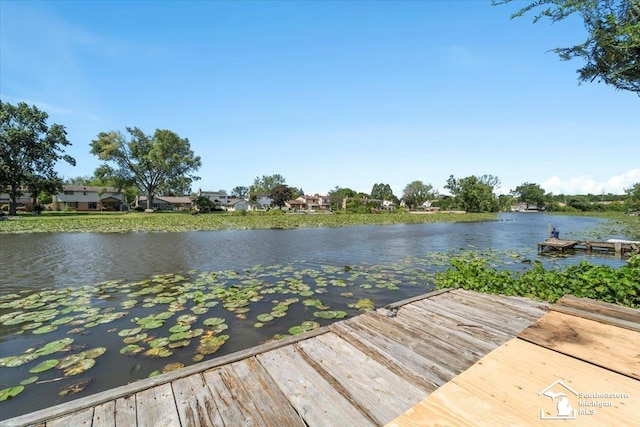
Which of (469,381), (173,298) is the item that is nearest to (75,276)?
(173,298)

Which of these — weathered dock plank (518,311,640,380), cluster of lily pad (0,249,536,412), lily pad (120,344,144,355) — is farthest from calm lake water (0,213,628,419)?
weathered dock plank (518,311,640,380)

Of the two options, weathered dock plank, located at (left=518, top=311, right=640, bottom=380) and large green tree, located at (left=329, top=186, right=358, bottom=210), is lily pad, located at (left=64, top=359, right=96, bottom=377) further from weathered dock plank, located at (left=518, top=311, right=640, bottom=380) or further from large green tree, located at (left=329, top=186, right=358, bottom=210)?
large green tree, located at (left=329, top=186, right=358, bottom=210)

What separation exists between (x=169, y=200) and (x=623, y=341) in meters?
80.5

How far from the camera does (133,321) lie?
5816 mm

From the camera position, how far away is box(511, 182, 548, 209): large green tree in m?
107

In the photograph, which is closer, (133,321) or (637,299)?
(637,299)

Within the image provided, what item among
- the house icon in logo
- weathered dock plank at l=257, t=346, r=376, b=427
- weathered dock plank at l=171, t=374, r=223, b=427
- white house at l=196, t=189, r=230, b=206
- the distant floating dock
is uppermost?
white house at l=196, t=189, r=230, b=206

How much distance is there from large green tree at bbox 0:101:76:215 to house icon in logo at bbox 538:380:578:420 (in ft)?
167

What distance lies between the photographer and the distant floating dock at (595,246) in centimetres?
1509

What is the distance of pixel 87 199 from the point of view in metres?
57.2

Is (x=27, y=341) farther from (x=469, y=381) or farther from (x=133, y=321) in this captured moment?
(x=469, y=381)

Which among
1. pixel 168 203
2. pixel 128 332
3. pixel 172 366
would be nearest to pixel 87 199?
pixel 168 203

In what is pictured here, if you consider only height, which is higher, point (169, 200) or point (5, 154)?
point (5, 154)

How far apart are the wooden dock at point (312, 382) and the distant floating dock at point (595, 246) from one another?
51.4ft
